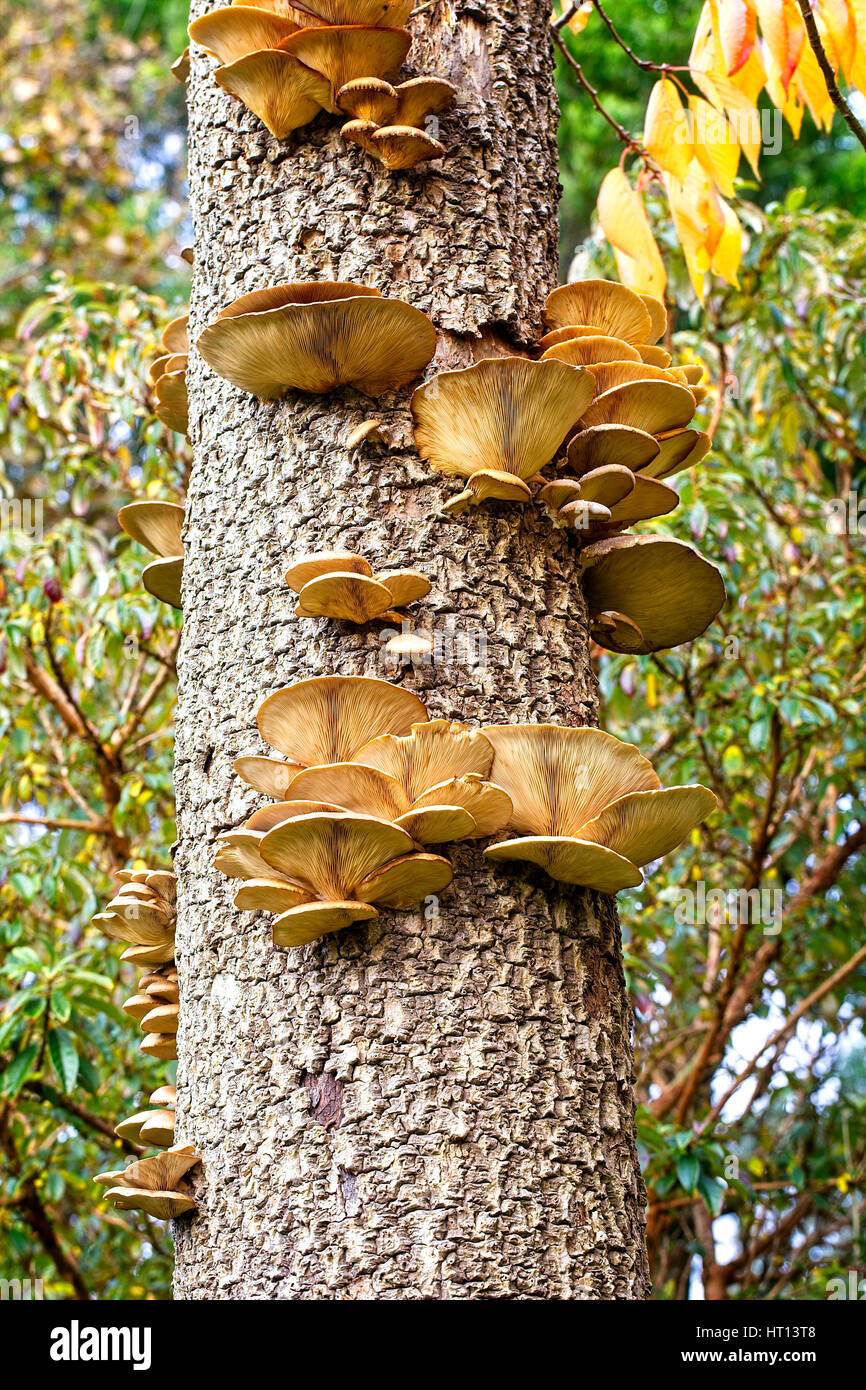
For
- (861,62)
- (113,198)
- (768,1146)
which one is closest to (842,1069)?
(768,1146)

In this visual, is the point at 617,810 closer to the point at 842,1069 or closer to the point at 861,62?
the point at 861,62

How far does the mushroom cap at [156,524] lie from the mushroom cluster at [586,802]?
0.80m

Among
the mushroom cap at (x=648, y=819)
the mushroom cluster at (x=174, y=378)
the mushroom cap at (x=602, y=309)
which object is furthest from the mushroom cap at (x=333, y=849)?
the mushroom cluster at (x=174, y=378)

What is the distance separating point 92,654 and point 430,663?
257 cm

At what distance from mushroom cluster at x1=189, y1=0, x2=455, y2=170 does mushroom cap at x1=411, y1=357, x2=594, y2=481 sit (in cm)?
37

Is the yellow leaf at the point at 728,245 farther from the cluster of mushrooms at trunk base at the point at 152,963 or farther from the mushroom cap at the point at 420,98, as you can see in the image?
the cluster of mushrooms at trunk base at the point at 152,963

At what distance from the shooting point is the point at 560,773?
4.47 feet

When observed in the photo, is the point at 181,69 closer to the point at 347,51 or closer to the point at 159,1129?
the point at 347,51

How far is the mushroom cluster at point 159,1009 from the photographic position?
1.69 meters

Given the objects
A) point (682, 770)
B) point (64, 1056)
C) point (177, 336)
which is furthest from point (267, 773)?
point (682, 770)

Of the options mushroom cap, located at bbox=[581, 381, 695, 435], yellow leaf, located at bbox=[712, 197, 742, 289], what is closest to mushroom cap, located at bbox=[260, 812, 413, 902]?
mushroom cap, located at bbox=[581, 381, 695, 435]

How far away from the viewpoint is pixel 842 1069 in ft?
19.9

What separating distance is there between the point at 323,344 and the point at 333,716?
47cm
